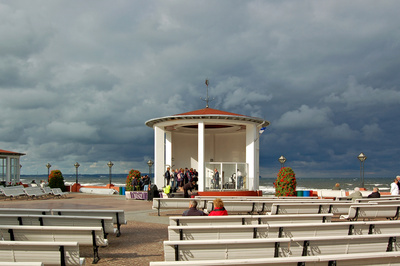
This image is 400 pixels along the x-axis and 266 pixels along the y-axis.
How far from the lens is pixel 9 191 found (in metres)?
22.2

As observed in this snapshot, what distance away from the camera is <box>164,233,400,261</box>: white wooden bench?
4812 mm

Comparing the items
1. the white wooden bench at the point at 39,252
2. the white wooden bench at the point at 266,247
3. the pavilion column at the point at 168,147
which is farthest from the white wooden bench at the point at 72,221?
the pavilion column at the point at 168,147

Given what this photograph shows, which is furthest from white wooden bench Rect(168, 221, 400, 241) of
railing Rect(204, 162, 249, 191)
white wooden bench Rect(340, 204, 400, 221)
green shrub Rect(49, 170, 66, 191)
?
green shrub Rect(49, 170, 66, 191)

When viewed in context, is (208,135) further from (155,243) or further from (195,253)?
(195,253)

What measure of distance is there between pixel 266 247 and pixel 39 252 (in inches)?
121

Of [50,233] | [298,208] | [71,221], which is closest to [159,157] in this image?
[298,208]

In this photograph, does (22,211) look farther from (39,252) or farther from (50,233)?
(39,252)

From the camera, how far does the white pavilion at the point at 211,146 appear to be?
771 inches

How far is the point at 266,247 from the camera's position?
16.2 feet

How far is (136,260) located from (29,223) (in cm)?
256

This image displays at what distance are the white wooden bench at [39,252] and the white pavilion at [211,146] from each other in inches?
577

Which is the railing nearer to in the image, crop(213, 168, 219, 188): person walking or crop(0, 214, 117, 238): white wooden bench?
crop(213, 168, 219, 188): person walking

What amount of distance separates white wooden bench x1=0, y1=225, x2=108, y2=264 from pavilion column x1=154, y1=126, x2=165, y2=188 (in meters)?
15.5

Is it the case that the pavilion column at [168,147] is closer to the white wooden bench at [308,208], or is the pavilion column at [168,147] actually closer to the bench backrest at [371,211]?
the white wooden bench at [308,208]
